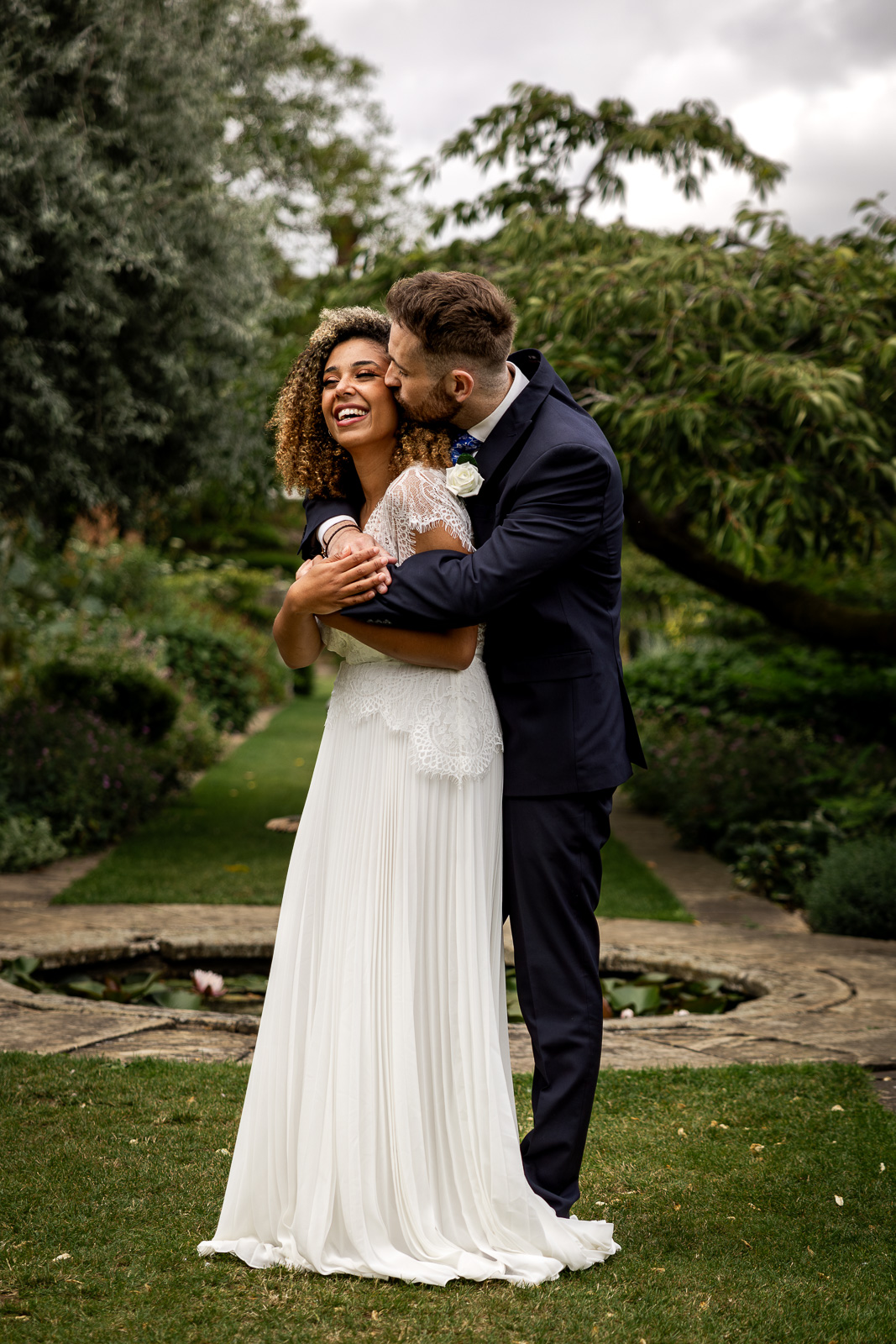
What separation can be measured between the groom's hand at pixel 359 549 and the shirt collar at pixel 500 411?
1.03 ft

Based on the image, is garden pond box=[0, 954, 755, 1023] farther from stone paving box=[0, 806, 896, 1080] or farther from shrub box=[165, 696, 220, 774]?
shrub box=[165, 696, 220, 774]

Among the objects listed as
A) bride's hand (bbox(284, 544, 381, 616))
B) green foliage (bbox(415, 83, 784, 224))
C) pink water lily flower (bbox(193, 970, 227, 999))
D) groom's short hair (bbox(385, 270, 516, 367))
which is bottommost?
pink water lily flower (bbox(193, 970, 227, 999))

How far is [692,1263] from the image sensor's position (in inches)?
102

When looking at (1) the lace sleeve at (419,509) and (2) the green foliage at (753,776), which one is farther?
(2) the green foliage at (753,776)

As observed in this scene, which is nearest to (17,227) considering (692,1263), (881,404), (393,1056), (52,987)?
(52,987)

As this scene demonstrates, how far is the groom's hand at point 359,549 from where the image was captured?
246cm

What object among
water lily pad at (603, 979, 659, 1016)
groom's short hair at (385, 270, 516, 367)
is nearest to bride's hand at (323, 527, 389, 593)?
groom's short hair at (385, 270, 516, 367)

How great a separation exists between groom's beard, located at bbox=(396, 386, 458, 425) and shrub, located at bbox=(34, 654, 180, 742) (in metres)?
8.03

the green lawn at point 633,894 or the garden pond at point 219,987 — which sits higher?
the green lawn at point 633,894

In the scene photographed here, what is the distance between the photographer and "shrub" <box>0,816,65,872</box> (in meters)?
7.40

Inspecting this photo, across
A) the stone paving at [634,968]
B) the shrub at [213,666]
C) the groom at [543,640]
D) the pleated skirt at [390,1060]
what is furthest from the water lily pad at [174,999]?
the shrub at [213,666]

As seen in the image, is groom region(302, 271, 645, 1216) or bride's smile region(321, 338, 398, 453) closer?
groom region(302, 271, 645, 1216)

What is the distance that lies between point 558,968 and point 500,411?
1.15 metres

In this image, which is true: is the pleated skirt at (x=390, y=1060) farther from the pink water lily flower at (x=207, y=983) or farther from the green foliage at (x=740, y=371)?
the green foliage at (x=740, y=371)
